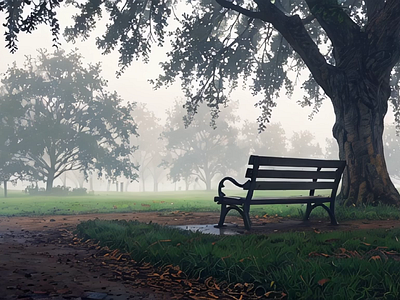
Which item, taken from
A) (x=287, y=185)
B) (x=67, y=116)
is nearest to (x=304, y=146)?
(x=67, y=116)

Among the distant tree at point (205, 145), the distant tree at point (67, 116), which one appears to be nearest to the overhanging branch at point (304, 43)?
the distant tree at point (67, 116)

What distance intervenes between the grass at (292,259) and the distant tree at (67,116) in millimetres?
35567

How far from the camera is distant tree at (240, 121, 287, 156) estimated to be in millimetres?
70812

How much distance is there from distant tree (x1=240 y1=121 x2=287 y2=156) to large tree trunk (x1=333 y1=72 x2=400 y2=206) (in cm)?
5854

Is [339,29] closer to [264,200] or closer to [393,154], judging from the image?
[264,200]

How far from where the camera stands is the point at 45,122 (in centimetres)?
3966

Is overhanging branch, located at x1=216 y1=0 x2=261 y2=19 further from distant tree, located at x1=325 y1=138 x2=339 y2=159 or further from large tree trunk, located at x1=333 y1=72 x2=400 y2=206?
distant tree, located at x1=325 y1=138 x2=339 y2=159

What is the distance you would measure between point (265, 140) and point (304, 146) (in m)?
9.94

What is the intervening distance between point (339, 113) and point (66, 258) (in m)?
8.62

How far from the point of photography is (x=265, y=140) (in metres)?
71.9

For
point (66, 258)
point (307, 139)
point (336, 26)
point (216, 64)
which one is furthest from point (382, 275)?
point (307, 139)

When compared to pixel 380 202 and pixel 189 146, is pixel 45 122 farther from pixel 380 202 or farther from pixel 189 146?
pixel 380 202

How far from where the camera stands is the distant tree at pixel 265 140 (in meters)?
70.8

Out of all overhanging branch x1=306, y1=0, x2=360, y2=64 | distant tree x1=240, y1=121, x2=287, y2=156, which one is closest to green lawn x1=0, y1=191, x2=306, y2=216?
overhanging branch x1=306, y1=0, x2=360, y2=64
